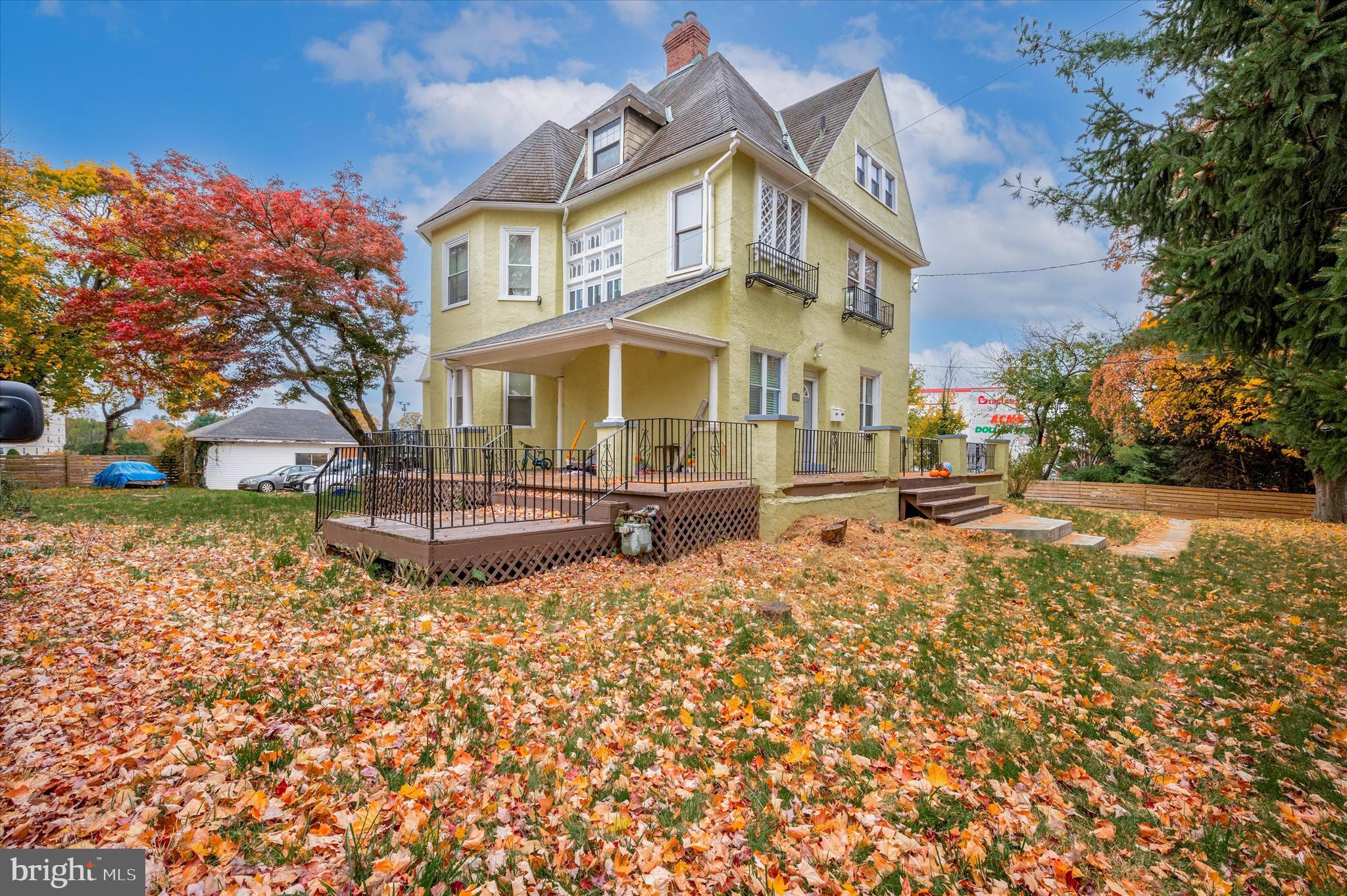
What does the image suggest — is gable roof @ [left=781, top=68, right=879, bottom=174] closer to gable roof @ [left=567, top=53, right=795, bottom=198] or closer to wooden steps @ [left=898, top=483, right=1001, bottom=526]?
gable roof @ [left=567, top=53, right=795, bottom=198]

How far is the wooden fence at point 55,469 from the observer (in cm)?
1927

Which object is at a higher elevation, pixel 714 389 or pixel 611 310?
pixel 611 310

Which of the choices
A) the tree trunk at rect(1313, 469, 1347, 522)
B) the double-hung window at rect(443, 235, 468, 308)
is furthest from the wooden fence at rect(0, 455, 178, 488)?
the tree trunk at rect(1313, 469, 1347, 522)

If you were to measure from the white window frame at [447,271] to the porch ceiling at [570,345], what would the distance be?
7.95 ft

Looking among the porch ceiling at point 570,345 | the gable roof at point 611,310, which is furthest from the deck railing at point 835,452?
the gable roof at point 611,310

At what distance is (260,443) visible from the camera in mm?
31438

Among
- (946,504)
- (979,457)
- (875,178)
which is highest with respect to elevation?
(875,178)

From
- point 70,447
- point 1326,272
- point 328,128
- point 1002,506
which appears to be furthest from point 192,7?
point 70,447

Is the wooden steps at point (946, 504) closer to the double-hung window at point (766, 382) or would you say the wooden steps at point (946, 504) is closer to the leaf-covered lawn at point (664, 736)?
the double-hung window at point (766, 382)

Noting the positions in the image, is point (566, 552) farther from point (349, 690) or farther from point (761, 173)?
point (761, 173)

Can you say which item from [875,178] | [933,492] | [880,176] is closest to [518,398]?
[933,492]

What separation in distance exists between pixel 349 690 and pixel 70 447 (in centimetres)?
6383

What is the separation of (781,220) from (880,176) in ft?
16.4

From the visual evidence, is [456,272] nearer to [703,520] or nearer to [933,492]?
[703,520]
